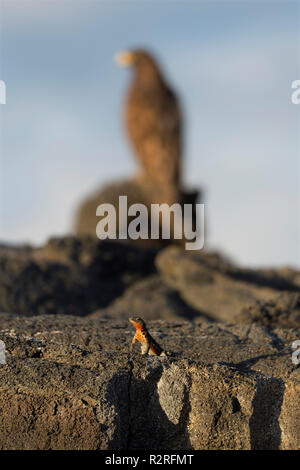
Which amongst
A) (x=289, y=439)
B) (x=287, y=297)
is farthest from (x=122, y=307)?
(x=289, y=439)

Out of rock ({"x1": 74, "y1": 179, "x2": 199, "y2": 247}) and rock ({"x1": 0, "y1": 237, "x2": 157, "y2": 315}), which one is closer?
rock ({"x1": 0, "y1": 237, "x2": 157, "y2": 315})

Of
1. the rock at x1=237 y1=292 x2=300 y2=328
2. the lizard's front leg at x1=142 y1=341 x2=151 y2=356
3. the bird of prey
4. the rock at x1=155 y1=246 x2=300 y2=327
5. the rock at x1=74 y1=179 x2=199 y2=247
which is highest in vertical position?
the bird of prey

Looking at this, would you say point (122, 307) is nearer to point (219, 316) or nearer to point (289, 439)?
point (219, 316)

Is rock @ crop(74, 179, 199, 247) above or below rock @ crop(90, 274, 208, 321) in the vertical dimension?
above

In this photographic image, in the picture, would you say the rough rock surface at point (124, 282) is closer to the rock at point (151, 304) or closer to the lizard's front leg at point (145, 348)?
the rock at point (151, 304)

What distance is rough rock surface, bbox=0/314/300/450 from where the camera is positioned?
13.0 ft

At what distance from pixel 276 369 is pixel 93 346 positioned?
1156 millimetres

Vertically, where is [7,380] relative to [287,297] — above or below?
below

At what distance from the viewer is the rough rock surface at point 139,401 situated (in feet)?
13.0

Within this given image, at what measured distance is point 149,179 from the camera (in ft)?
51.2

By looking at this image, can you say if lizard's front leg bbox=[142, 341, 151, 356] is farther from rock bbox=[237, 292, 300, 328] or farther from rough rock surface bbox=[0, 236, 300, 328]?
rough rock surface bbox=[0, 236, 300, 328]

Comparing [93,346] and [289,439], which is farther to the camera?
[93,346]

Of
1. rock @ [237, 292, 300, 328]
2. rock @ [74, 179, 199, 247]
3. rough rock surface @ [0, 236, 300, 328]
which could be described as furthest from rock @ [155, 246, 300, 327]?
rock @ [74, 179, 199, 247]
